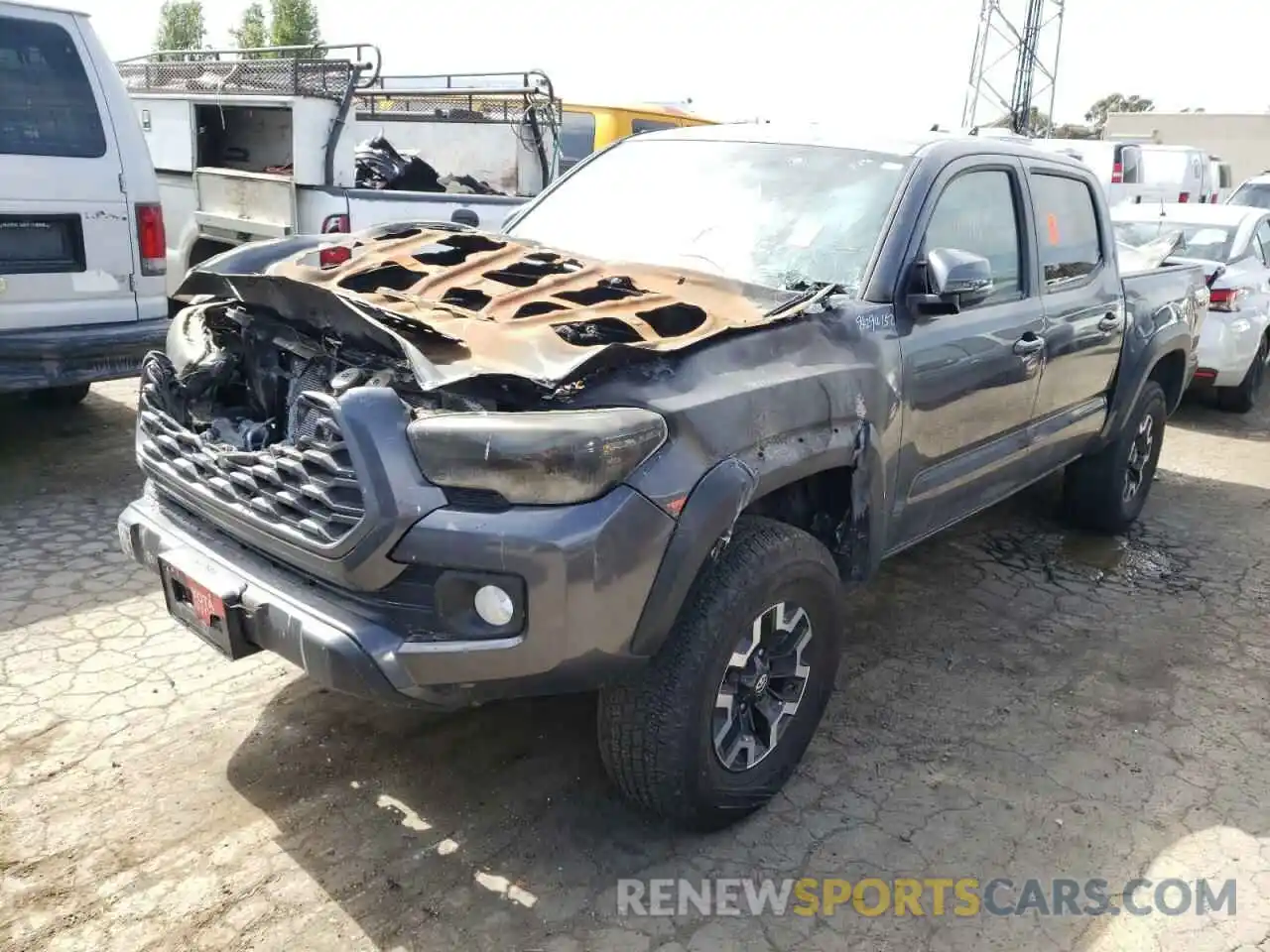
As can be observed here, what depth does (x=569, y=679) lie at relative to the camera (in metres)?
2.46

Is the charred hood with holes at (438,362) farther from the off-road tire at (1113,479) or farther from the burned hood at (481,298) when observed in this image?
the off-road tire at (1113,479)

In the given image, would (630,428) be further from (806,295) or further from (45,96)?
(45,96)

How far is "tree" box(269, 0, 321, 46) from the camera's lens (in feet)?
112

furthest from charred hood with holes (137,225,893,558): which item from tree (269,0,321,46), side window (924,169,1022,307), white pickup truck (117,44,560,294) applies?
tree (269,0,321,46)

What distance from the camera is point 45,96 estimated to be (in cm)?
505

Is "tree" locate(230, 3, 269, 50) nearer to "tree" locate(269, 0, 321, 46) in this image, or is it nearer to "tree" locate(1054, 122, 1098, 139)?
"tree" locate(269, 0, 321, 46)

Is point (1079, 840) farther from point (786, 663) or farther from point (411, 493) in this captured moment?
point (411, 493)

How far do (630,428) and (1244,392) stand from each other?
8.09m

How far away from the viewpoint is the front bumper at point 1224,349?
8.16 m

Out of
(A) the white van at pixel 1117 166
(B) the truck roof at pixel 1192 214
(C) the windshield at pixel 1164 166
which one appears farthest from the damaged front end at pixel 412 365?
(C) the windshield at pixel 1164 166

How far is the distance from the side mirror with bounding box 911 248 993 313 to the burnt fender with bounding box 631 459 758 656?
1.13 meters

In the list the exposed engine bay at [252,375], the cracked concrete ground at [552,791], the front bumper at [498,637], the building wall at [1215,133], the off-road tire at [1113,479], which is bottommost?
the cracked concrete ground at [552,791]

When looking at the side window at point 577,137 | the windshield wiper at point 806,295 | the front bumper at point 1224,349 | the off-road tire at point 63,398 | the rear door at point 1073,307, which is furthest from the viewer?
the side window at point 577,137

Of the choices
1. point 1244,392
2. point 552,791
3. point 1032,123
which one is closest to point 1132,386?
point 552,791
